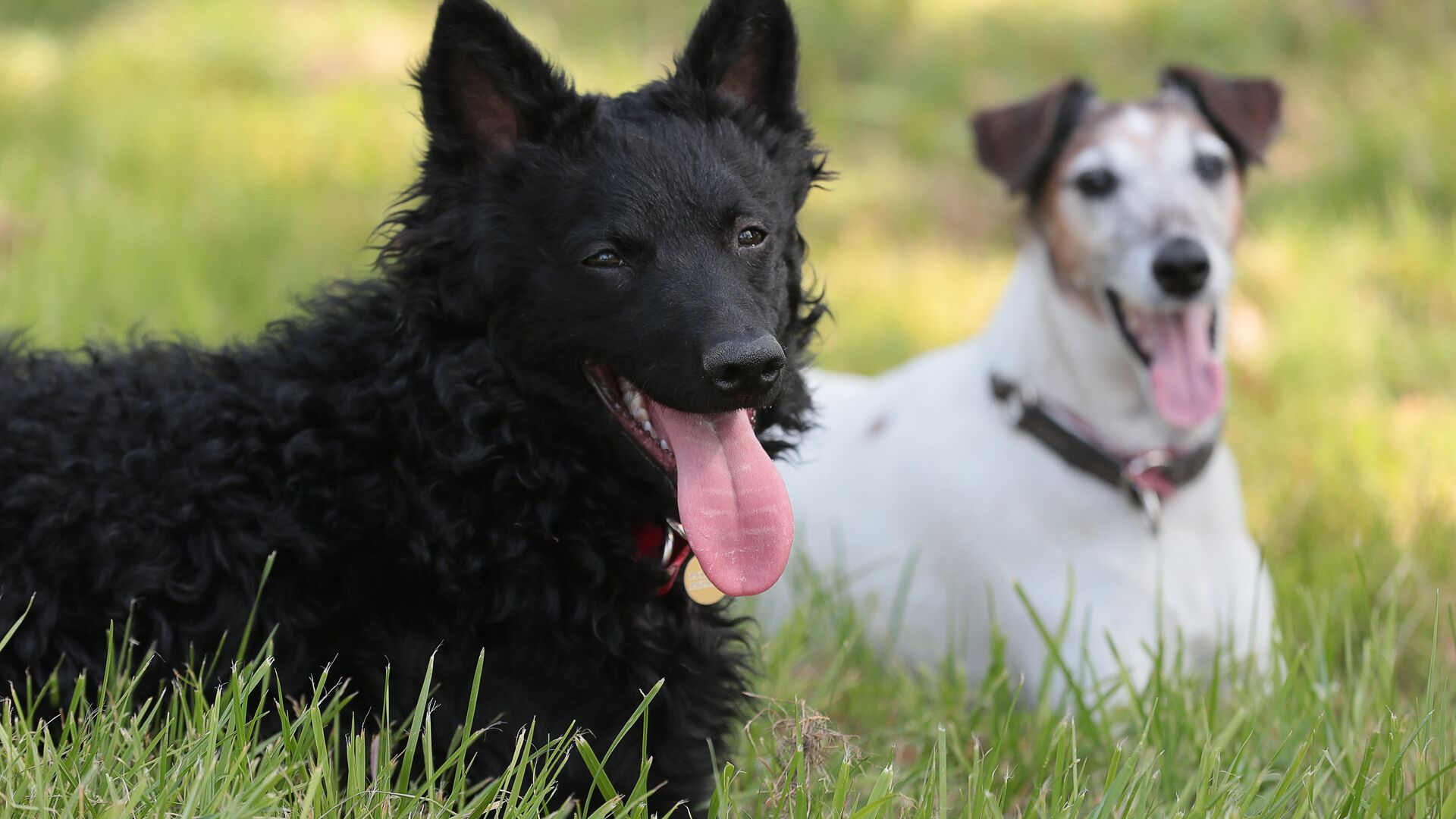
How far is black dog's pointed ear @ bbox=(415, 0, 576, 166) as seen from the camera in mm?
2328

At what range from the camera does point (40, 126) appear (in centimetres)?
700

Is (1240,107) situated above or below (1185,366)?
above

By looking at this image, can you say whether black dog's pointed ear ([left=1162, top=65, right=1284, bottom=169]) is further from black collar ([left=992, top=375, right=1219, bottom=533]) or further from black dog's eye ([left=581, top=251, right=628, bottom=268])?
black dog's eye ([left=581, top=251, right=628, bottom=268])

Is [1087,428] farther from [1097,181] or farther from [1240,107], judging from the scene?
[1240,107]

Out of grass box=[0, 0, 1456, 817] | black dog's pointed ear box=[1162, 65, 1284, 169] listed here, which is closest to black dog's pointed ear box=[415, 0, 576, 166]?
grass box=[0, 0, 1456, 817]

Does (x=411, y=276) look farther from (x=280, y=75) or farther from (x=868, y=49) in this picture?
(x=868, y=49)

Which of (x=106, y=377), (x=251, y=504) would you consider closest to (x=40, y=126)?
(x=106, y=377)

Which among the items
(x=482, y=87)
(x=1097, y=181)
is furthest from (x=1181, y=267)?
(x=482, y=87)

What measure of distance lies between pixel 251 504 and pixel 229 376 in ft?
1.04

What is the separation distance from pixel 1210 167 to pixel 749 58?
217cm

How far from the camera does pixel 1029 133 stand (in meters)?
4.34

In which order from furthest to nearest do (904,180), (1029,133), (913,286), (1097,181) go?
(904,180) → (913,286) → (1029,133) → (1097,181)

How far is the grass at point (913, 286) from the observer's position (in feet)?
7.47

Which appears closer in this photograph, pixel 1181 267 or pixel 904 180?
pixel 1181 267
